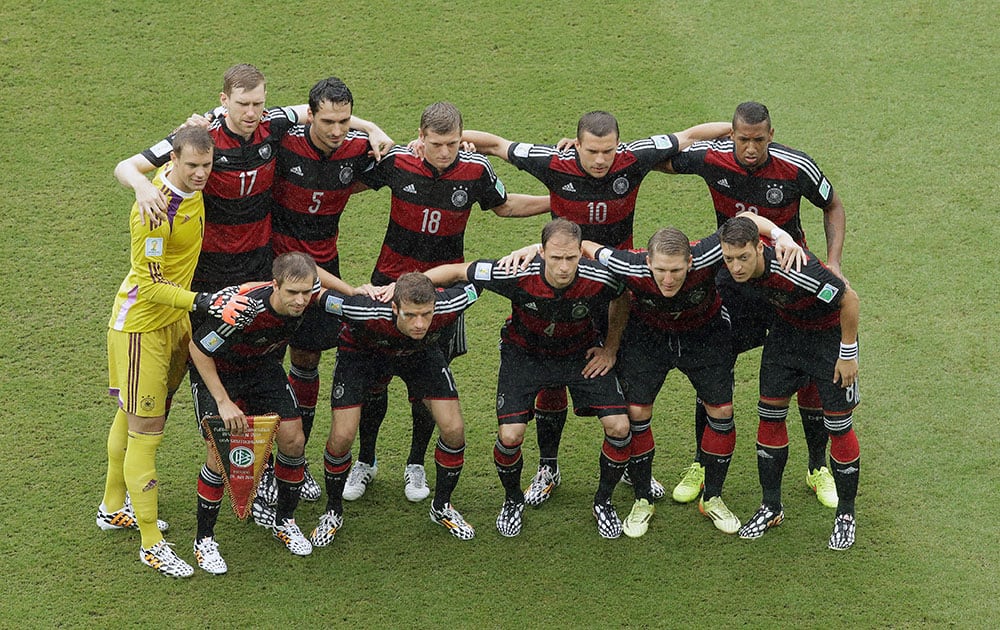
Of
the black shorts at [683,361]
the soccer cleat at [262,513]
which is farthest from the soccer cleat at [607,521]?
the soccer cleat at [262,513]

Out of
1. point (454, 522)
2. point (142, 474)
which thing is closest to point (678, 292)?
point (454, 522)

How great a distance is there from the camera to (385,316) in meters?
7.78

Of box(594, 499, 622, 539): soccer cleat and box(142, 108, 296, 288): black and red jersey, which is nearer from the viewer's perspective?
box(142, 108, 296, 288): black and red jersey

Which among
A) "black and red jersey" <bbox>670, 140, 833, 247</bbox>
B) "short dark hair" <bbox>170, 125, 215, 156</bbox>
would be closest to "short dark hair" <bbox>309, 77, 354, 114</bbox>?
"short dark hair" <bbox>170, 125, 215, 156</bbox>

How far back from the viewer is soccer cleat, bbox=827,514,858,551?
26.8 ft

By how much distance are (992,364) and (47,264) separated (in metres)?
7.11

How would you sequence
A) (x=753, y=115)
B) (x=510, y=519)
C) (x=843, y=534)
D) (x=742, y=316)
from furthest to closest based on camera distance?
(x=742, y=316) → (x=510, y=519) → (x=843, y=534) → (x=753, y=115)

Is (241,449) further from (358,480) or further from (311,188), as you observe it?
(311,188)

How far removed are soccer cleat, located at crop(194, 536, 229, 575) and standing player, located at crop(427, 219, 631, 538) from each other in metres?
1.74

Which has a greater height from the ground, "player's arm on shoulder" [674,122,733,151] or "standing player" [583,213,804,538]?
"player's arm on shoulder" [674,122,733,151]

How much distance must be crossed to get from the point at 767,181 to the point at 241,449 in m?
3.57

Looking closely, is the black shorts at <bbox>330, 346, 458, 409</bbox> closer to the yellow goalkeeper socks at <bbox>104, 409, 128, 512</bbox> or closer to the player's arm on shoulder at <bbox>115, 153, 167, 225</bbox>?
the yellow goalkeeper socks at <bbox>104, 409, 128, 512</bbox>

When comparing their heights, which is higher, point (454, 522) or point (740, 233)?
point (740, 233)

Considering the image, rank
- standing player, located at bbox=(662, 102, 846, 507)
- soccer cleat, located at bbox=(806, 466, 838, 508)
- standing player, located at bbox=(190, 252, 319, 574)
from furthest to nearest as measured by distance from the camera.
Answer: soccer cleat, located at bbox=(806, 466, 838, 508), standing player, located at bbox=(662, 102, 846, 507), standing player, located at bbox=(190, 252, 319, 574)
